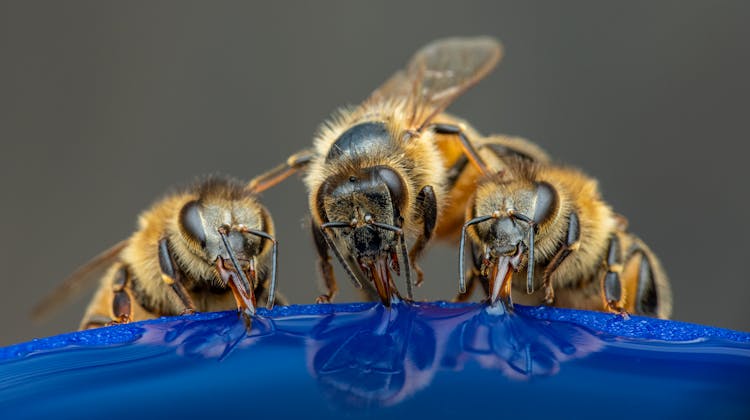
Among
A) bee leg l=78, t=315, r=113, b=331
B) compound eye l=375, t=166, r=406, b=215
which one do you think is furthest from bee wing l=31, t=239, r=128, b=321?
compound eye l=375, t=166, r=406, b=215

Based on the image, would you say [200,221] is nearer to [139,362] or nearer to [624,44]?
[139,362]

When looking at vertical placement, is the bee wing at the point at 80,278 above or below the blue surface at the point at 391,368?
above

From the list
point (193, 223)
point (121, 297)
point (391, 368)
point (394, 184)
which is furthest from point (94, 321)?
point (391, 368)

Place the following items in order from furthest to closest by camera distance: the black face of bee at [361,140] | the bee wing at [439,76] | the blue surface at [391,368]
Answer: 1. the bee wing at [439,76]
2. the black face of bee at [361,140]
3. the blue surface at [391,368]

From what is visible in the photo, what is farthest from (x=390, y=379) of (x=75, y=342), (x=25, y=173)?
(x=25, y=173)

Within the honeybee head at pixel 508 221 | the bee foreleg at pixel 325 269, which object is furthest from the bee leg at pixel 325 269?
the honeybee head at pixel 508 221

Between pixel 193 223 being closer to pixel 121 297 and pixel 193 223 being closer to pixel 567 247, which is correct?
pixel 121 297

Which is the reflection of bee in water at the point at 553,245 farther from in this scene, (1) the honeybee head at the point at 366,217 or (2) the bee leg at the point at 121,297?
(2) the bee leg at the point at 121,297

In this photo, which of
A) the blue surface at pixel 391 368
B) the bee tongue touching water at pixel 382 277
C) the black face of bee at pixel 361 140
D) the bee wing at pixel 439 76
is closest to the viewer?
the blue surface at pixel 391 368
